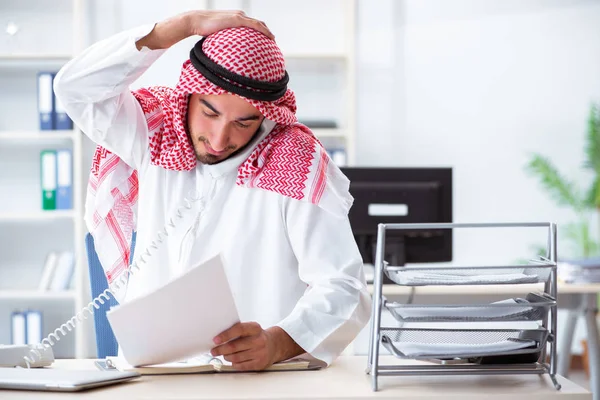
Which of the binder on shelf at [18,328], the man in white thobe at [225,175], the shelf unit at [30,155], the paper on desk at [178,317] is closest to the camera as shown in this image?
the paper on desk at [178,317]

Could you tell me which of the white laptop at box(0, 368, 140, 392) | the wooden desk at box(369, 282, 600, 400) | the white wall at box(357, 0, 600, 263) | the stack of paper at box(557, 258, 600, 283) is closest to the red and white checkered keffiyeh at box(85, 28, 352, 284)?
the white laptop at box(0, 368, 140, 392)

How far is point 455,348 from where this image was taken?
4.72 feet

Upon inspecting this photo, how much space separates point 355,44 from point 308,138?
3500mm

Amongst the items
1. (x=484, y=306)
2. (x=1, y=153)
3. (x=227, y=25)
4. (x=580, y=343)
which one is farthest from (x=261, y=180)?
(x=580, y=343)

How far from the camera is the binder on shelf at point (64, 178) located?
473 centimetres

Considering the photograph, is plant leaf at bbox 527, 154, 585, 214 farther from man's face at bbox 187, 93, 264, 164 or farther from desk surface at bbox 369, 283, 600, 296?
man's face at bbox 187, 93, 264, 164

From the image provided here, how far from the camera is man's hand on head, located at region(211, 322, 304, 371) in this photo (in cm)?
148

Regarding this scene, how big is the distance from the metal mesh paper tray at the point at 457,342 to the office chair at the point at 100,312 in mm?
959

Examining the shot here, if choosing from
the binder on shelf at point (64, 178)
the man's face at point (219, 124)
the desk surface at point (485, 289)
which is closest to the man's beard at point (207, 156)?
the man's face at point (219, 124)

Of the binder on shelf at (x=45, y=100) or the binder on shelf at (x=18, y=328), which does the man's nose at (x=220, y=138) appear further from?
the binder on shelf at (x=18, y=328)

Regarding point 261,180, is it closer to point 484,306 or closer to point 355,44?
point 484,306

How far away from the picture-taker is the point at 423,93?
5.32 metres

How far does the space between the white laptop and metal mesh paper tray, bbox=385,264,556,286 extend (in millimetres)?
504

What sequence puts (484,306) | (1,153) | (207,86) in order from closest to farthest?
(484,306)
(207,86)
(1,153)
